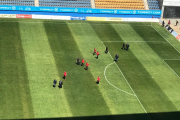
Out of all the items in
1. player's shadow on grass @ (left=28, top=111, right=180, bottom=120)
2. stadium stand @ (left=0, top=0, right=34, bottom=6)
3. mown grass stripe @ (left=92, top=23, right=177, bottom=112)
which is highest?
stadium stand @ (left=0, top=0, right=34, bottom=6)

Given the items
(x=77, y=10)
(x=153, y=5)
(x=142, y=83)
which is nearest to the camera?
(x=142, y=83)

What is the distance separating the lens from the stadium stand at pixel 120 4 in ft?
273

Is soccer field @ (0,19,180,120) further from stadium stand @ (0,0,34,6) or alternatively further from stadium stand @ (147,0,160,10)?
stadium stand @ (147,0,160,10)

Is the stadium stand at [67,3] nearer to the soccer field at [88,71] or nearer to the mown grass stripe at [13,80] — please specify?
the soccer field at [88,71]

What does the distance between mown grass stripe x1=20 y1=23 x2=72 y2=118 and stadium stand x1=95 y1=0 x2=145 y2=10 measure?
1795 cm

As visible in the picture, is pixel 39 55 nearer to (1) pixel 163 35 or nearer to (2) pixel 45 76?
(2) pixel 45 76

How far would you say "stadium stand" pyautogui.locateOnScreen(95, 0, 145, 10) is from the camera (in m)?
83.3

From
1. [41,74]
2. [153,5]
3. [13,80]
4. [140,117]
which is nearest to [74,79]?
[41,74]

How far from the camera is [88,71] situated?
55906 mm

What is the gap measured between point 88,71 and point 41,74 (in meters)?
7.33

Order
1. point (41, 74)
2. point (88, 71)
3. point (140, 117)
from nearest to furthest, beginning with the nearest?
point (140, 117) → point (41, 74) → point (88, 71)

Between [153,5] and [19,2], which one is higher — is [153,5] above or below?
below

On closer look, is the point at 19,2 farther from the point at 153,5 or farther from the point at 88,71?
the point at 153,5

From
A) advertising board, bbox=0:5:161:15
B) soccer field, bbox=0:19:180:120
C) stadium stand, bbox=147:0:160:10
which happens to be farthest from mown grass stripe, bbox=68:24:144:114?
stadium stand, bbox=147:0:160:10
